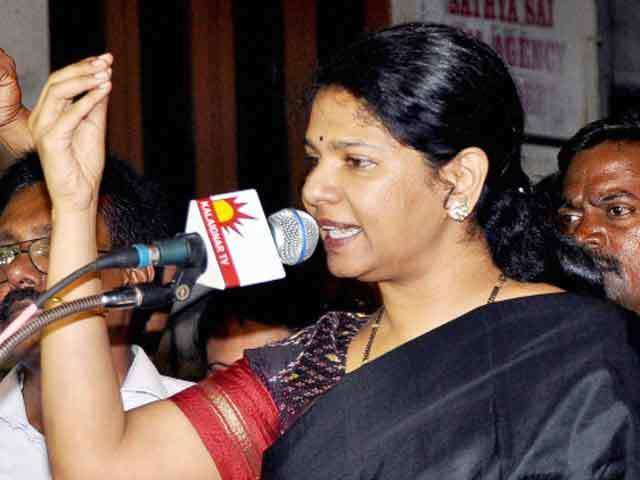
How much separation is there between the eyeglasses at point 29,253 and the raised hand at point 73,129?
664 millimetres

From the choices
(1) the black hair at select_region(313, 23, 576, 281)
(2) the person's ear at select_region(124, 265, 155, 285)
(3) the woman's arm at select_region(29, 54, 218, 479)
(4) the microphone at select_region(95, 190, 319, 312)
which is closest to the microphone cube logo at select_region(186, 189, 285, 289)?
(4) the microphone at select_region(95, 190, 319, 312)

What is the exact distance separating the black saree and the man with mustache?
35.5 inches

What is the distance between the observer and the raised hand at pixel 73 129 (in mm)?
1645

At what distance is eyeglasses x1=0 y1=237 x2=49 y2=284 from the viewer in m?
2.42

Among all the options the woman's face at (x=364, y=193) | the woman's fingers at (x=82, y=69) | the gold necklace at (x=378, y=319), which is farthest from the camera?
the gold necklace at (x=378, y=319)

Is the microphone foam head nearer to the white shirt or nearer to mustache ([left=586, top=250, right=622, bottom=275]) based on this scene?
the white shirt

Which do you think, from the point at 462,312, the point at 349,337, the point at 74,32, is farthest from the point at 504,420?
the point at 74,32

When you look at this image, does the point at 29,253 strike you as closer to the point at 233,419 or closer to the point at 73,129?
the point at 233,419

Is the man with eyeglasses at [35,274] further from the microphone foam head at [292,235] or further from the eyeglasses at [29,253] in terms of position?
the microphone foam head at [292,235]

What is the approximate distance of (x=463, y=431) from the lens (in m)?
1.86

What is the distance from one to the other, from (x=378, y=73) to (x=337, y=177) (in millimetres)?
193

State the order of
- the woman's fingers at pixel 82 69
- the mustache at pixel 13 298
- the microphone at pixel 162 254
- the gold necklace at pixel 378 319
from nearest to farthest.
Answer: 1. the microphone at pixel 162 254
2. the woman's fingers at pixel 82 69
3. the gold necklace at pixel 378 319
4. the mustache at pixel 13 298

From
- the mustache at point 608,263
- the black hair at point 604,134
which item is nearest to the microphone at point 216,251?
the mustache at point 608,263

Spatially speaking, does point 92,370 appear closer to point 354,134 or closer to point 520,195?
point 354,134
